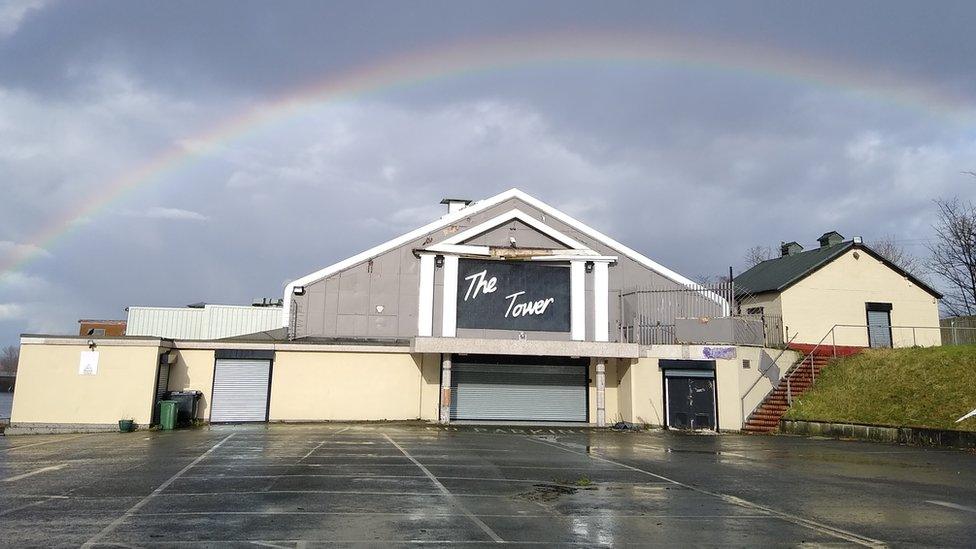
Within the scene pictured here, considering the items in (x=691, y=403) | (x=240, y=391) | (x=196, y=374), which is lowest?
(x=691, y=403)

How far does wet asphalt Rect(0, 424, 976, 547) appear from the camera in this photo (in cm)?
861

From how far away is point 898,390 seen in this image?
2580 cm

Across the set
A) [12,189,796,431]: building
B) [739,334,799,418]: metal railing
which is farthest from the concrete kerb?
[12,189,796,431]: building

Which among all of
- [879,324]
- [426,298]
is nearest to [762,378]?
[879,324]

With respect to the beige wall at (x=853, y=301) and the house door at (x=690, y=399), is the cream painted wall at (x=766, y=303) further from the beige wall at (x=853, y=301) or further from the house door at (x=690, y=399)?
the house door at (x=690, y=399)

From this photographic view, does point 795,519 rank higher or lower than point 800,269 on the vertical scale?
lower

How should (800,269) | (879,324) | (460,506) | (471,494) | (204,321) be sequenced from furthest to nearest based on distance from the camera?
(204,321) → (800,269) → (879,324) → (471,494) → (460,506)

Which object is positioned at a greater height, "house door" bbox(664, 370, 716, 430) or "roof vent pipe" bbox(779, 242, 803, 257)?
"roof vent pipe" bbox(779, 242, 803, 257)

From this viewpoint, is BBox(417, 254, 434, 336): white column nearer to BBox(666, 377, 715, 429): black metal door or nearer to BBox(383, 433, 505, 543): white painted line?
BBox(666, 377, 715, 429): black metal door

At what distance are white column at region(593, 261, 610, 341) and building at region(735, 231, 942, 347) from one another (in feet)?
34.1

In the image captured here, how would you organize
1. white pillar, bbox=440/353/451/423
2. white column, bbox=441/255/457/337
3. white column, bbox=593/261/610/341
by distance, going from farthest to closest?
white column, bbox=593/261/610/341
white column, bbox=441/255/457/337
white pillar, bbox=440/353/451/423

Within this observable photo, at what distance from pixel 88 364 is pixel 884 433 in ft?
94.4

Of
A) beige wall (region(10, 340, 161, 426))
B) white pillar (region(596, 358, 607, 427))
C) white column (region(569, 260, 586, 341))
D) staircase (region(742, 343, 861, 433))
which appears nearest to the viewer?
beige wall (region(10, 340, 161, 426))

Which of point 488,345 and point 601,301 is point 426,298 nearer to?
point 488,345
